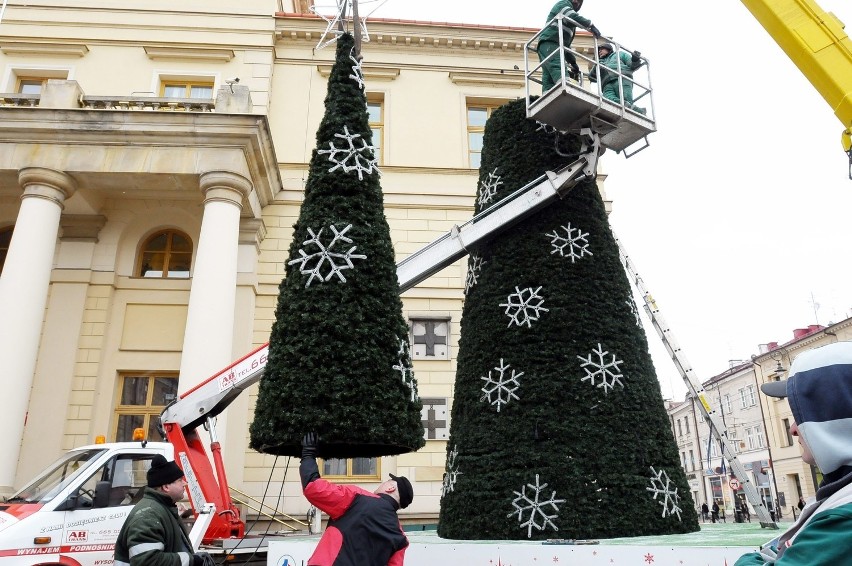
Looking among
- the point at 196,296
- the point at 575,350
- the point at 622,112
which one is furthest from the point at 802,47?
the point at 196,296

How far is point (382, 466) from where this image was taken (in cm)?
1402

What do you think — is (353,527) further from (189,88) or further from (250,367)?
(189,88)

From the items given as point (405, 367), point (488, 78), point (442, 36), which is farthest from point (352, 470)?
point (442, 36)

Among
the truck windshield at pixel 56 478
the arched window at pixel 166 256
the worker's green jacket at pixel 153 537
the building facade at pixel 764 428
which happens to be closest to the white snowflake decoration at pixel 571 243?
the worker's green jacket at pixel 153 537

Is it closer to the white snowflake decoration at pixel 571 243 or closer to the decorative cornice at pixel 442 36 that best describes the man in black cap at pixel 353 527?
the white snowflake decoration at pixel 571 243

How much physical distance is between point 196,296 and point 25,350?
317 cm

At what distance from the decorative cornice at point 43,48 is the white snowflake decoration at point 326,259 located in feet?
50.7

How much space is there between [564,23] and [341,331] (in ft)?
16.8

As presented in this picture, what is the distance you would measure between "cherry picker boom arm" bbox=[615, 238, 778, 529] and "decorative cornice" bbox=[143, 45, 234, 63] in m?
12.8

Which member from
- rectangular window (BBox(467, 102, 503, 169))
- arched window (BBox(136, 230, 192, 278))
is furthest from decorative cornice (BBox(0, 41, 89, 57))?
rectangular window (BBox(467, 102, 503, 169))

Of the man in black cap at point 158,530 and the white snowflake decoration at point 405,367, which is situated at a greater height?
the white snowflake decoration at point 405,367

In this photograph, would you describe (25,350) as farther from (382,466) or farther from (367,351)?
(367,351)

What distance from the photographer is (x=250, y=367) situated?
7289mm

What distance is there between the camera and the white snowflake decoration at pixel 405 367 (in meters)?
4.61
